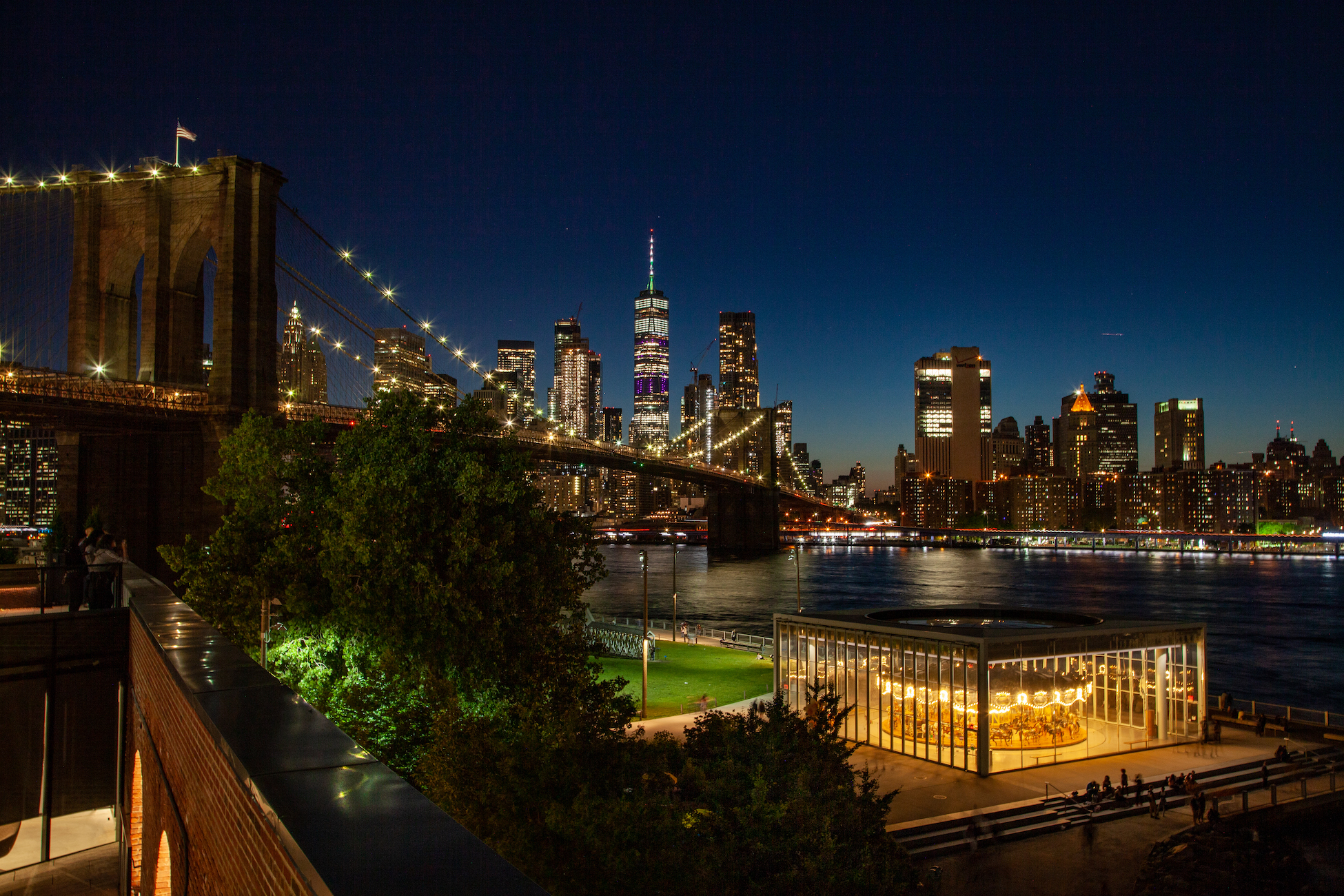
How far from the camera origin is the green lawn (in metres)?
27.7

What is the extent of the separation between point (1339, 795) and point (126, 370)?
143 feet

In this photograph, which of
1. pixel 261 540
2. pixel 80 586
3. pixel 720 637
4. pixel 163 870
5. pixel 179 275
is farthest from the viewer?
pixel 720 637

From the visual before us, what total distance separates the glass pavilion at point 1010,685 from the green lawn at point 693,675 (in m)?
3.90

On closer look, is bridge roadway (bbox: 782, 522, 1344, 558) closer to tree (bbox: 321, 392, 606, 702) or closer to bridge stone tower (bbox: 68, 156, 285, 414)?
bridge stone tower (bbox: 68, 156, 285, 414)

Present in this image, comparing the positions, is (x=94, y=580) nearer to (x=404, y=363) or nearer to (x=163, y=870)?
(x=163, y=870)

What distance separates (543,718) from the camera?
11.8 m

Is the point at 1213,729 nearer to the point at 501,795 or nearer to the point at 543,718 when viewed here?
the point at 543,718

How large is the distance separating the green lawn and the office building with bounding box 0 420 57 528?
4604 inches

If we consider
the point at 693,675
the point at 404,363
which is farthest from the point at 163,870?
the point at 404,363

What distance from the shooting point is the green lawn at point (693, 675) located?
27688mm

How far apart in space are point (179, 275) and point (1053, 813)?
3864cm

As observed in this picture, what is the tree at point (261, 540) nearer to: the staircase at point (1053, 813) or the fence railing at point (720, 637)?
the staircase at point (1053, 813)

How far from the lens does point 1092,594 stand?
81.4 metres

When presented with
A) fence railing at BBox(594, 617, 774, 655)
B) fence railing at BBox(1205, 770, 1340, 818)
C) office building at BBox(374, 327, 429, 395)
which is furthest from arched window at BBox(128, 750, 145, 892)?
office building at BBox(374, 327, 429, 395)
